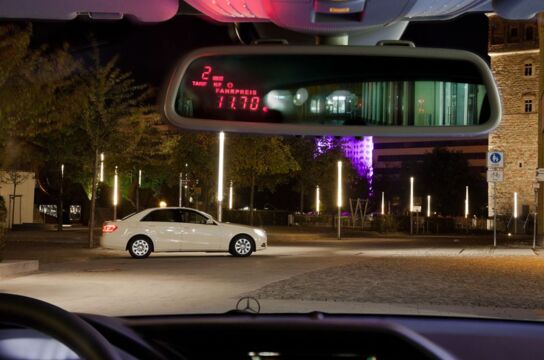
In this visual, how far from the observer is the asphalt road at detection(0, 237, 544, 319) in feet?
40.5

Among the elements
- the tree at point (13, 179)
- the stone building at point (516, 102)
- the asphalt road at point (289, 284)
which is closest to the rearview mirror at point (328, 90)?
the asphalt road at point (289, 284)

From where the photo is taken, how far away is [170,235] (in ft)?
78.3

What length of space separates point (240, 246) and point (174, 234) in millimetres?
2029

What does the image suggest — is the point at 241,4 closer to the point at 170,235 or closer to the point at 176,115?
the point at 176,115

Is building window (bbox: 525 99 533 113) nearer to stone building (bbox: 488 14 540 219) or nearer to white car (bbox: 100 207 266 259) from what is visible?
stone building (bbox: 488 14 540 219)

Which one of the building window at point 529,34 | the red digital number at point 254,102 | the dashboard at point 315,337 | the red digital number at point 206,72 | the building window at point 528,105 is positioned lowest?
the dashboard at point 315,337

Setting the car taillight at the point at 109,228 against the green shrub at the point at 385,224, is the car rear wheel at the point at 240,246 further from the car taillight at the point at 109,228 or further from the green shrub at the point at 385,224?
the green shrub at the point at 385,224

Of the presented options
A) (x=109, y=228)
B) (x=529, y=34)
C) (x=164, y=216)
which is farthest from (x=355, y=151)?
(x=109, y=228)

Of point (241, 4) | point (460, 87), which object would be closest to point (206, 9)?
point (241, 4)

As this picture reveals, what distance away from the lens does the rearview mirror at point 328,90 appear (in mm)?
3922

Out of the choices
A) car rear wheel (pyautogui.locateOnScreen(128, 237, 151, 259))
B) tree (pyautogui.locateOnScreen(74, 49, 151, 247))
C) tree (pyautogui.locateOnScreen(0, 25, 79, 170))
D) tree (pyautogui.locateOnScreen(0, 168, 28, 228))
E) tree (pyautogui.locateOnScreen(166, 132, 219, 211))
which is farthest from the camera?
tree (pyautogui.locateOnScreen(166, 132, 219, 211))

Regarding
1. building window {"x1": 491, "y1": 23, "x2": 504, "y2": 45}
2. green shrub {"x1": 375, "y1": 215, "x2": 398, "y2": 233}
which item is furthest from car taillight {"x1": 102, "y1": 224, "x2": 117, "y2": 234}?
building window {"x1": 491, "y1": 23, "x2": 504, "y2": 45}

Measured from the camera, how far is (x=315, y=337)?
8.89 ft

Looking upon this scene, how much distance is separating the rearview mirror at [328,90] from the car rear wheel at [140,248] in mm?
20067
